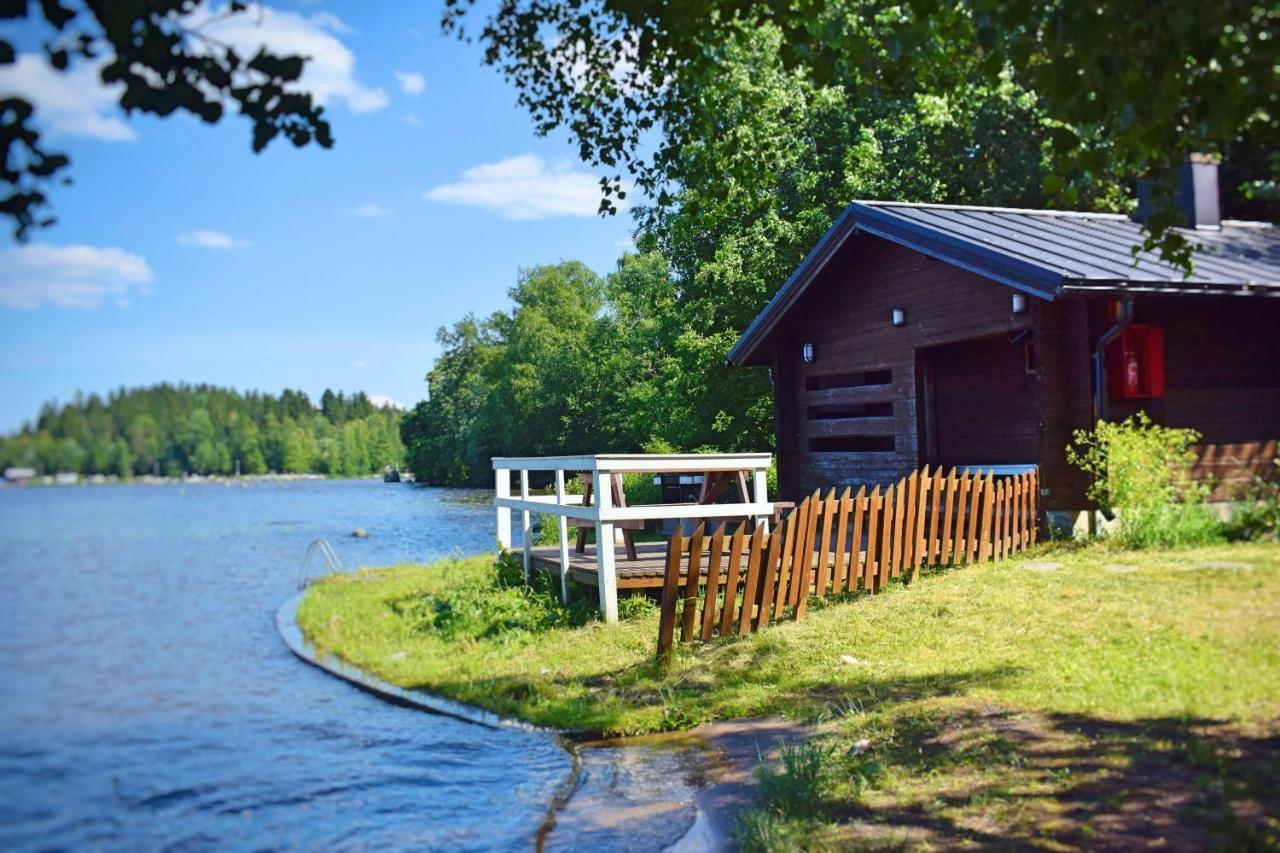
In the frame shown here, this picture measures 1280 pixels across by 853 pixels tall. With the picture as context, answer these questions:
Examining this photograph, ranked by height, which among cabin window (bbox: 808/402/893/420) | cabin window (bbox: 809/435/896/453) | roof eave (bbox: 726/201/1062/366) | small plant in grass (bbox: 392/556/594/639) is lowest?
small plant in grass (bbox: 392/556/594/639)

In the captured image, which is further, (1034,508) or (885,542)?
(1034,508)

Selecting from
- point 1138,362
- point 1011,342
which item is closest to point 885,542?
point 1138,362

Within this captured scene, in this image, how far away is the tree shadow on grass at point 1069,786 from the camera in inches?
167

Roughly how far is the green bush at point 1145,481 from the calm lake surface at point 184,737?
693 centimetres

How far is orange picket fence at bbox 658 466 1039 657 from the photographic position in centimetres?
916

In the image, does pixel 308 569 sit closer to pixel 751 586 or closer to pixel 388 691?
pixel 388 691

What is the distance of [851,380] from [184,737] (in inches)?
507

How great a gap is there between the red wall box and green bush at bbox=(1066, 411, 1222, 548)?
11.6 inches

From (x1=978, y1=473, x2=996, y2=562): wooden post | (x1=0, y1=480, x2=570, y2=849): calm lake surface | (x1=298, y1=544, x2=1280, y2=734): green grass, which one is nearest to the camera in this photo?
(x1=0, y1=480, x2=570, y2=849): calm lake surface

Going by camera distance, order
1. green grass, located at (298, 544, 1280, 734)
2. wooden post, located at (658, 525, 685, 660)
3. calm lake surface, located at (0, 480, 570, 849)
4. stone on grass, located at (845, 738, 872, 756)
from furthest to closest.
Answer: wooden post, located at (658, 525, 685, 660) → green grass, located at (298, 544, 1280, 734) → stone on grass, located at (845, 738, 872, 756) → calm lake surface, located at (0, 480, 570, 849)

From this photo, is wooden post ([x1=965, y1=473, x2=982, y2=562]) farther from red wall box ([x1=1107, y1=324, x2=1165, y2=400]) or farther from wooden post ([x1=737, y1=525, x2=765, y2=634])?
wooden post ([x1=737, y1=525, x2=765, y2=634])

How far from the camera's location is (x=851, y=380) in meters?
16.0

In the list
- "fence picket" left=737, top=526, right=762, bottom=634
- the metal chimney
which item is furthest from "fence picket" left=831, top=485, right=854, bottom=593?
the metal chimney

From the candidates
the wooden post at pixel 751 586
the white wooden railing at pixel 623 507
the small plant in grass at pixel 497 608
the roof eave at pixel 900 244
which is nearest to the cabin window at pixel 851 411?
the roof eave at pixel 900 244
